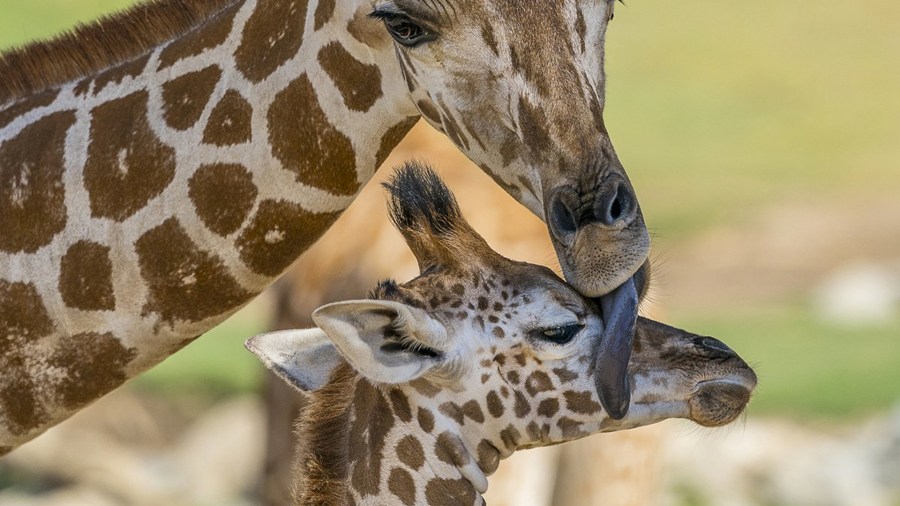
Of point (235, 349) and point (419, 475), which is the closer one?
point (419, 475)

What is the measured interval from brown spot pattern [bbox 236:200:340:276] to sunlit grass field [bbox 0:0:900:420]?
33.6 ft

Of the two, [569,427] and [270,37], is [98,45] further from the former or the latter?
[569,427]

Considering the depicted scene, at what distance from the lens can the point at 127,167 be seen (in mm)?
4656

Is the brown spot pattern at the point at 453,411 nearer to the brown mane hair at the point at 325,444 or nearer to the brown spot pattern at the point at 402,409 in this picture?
the brown spot pattern at the point at 402,409

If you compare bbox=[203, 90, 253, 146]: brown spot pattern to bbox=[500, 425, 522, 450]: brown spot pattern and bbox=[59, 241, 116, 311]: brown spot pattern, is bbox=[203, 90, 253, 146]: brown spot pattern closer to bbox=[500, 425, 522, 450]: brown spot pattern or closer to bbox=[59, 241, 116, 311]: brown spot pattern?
bbox=[59, 241, 116, 311]: brown spot pattern

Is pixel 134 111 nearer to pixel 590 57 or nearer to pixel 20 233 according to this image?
pixel 20 233

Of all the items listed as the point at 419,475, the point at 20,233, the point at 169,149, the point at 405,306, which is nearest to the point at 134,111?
the point at 169,149

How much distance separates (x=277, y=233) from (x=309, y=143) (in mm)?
293

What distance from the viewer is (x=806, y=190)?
23.4 meters

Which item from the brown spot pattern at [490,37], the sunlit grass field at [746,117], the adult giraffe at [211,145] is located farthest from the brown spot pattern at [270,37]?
the sunlit grass field at [746,117]

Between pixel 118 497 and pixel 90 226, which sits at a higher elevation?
pixel 90 226

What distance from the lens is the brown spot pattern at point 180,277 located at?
4621 mm

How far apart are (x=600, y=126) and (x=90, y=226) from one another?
1.65 m

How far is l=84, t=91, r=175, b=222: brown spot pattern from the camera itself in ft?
15.2
